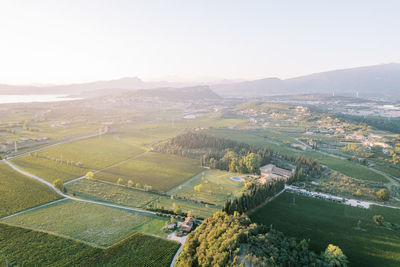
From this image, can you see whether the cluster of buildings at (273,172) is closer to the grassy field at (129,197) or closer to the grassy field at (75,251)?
the grassy field at (129,197)

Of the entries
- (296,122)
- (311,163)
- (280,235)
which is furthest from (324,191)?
(296,122)

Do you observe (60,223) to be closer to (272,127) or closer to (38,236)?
(38,236)

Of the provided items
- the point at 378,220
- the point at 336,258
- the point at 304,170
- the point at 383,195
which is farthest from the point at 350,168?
the point at 336,258

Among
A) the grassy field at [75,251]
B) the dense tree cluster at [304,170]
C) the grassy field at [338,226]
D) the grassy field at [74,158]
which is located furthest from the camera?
the grassy field at [74,158]

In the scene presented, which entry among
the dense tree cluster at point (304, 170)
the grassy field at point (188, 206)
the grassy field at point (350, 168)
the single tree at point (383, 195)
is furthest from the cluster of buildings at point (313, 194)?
the grassy field at point (188, 206)

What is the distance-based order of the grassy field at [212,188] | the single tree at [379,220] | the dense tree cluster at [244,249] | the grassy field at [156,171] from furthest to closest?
the grassy field at [156,171], the grassy field at [212,188], the single tree at [379,220], the dense tree cluster at [244,249]

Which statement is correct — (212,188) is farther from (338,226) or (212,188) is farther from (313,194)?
(338,226)

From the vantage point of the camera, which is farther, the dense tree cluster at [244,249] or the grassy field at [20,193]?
the grassy field at [20,193]
